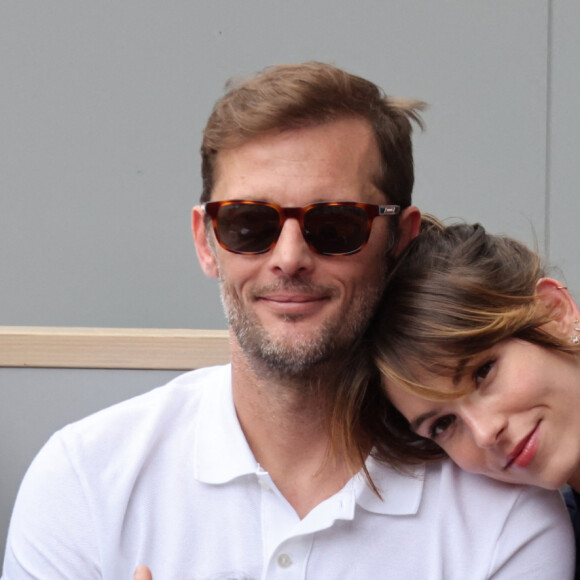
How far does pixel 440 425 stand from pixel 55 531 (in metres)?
0.80

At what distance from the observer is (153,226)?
269cm

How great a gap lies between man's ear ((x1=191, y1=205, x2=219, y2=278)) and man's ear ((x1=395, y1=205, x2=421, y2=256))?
396 mm

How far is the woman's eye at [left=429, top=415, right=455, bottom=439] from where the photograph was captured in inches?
63.4

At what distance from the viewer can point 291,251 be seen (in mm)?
1549

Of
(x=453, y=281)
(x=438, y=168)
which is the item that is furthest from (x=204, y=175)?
(x=438, y=168)

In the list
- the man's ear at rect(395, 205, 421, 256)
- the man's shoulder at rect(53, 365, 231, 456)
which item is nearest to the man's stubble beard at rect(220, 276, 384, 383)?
the man's ear at rect(395, 205, 421, 256)

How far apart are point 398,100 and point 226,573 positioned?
1084 millimetres

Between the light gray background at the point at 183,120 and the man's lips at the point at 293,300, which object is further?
the light gray background at the point at 183,120

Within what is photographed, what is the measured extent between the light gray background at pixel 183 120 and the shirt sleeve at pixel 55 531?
3.47ft

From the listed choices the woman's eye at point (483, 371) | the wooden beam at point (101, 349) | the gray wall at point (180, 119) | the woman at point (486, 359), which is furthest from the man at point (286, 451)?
the gray wall at point (180, 119)

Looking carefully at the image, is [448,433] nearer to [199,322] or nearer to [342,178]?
[342,178]

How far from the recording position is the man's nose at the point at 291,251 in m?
1.55

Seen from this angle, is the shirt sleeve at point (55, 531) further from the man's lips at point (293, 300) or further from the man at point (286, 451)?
the man's lips at point (293, 300)

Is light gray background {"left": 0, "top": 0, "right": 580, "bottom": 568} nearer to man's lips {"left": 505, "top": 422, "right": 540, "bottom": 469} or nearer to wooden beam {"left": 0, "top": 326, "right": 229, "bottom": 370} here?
wooden beam {"left": 0, "top": 326, "right": 229, "bottom": 370}
